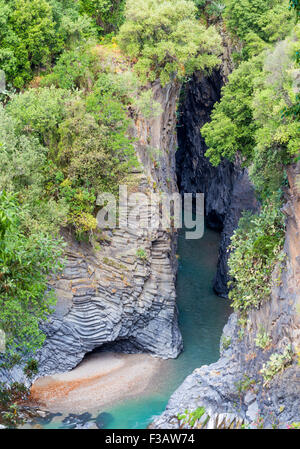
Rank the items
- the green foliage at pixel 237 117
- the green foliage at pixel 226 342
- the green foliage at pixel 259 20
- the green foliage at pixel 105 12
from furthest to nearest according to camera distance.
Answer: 1. the green foliage at pixel 105 12
2. the green foliage at pixel 259 20
3. the green foliage at pixel 237 117
4. the green foliage at pixel 226 342

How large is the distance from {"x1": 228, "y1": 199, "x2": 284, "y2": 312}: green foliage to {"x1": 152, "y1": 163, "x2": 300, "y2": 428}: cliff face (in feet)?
2.35

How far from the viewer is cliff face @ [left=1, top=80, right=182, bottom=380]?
81.2ft

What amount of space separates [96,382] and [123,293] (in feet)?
14.7

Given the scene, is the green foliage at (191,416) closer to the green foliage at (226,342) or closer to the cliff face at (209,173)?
the green foliage at (226,342)

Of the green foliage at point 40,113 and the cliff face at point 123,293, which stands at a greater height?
the green foliage at point 40,113

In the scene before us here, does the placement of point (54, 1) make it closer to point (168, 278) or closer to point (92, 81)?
point (92, 81)

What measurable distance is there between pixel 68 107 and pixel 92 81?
11.7ft

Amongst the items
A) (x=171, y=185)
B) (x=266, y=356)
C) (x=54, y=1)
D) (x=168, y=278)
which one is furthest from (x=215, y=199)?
(x=266, y=356)

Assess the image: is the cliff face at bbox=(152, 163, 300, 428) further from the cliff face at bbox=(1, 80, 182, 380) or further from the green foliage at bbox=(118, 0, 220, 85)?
the green foliage at bbox=(118, 0, 220, 85)

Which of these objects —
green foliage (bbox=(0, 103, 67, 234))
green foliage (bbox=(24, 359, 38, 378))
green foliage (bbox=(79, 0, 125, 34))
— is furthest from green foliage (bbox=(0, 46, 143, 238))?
green foliage (bbox=(79, 0, 125, 34))

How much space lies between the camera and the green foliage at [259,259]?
70.0ft

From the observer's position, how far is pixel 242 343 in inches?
874

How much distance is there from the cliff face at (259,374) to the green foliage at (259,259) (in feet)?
2.35

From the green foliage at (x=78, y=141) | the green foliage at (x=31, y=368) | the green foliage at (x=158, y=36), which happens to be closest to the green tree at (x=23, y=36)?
the green foliage at (x=78, y=141)
